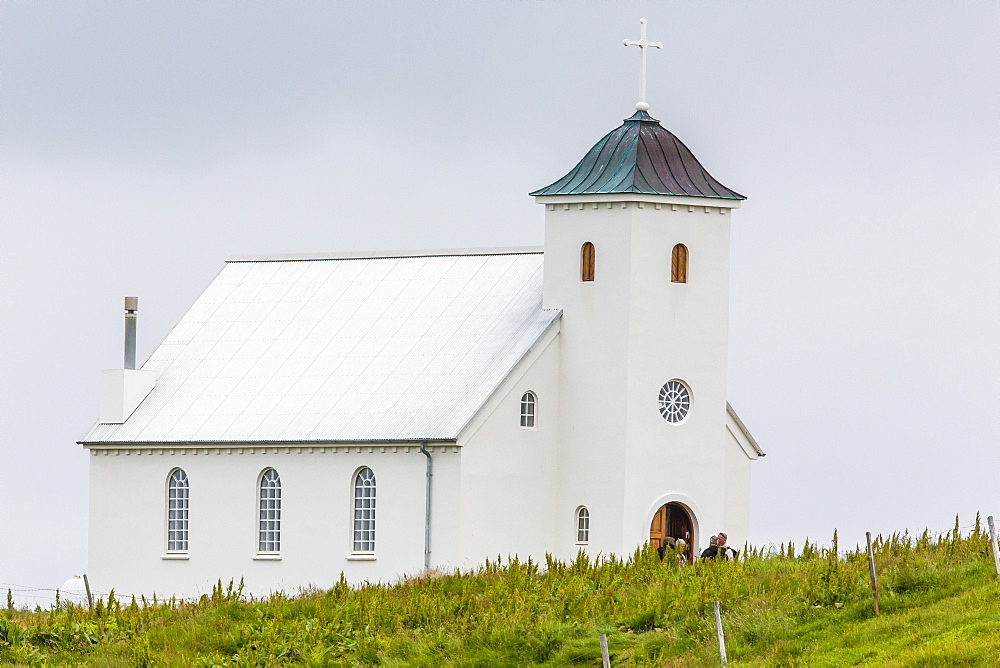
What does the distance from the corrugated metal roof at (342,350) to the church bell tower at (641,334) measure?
1.37 m

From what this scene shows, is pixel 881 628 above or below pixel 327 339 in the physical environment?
below

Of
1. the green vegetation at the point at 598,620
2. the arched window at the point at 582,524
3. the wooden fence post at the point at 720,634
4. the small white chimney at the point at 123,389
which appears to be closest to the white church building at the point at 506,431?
the arched window at the point at 582,524

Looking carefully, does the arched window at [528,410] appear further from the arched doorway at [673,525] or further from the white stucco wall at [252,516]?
the arched doorway at [673,525]

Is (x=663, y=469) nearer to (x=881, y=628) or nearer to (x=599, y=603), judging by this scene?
(x=599, y=603)

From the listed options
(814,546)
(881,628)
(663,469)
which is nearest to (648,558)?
(814,546)

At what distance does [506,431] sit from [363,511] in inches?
144

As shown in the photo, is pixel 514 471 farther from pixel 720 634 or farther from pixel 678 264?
pixel 720 634

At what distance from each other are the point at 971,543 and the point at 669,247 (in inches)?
534

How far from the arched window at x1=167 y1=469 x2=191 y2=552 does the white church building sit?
48 millimetres

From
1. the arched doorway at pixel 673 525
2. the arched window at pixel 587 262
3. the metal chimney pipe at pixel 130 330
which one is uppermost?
the arched window at pixel 587 262

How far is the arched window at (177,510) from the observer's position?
51.5 meters

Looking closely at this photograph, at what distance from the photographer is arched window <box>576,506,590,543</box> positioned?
47750mm

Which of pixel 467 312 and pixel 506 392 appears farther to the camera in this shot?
pixel 467 312

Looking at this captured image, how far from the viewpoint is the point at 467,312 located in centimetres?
5138
